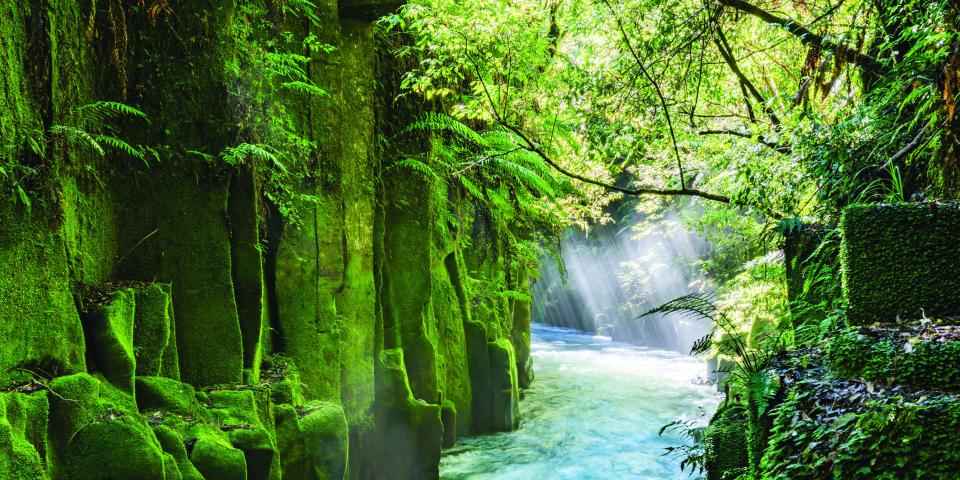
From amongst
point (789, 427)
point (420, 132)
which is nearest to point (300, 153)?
point (420, 132)

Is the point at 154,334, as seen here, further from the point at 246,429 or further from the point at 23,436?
the point at 23,436

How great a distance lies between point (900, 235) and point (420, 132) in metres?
6.08

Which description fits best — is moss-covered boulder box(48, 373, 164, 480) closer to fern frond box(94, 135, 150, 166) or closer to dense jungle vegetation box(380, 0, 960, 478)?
fern frond box(94, 135, 150, 166)

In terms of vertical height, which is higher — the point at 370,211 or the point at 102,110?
the point at 102,110

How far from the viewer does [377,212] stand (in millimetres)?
7711

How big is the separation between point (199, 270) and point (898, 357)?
4884mm

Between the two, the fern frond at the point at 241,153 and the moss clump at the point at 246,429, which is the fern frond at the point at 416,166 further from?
the moss clump at the point at 246,429

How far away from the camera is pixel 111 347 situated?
3.67m

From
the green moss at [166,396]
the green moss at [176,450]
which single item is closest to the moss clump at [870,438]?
the green moss at [176,450]

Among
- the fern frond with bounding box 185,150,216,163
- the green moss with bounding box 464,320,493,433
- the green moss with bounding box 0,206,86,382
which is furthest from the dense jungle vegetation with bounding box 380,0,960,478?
the green moss with bounding box 0,206,86,382

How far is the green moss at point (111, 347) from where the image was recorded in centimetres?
366

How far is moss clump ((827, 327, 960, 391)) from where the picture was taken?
3.05m

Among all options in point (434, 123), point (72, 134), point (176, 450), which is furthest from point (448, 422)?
point (72, 134)

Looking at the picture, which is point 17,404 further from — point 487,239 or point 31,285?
point 487,239
